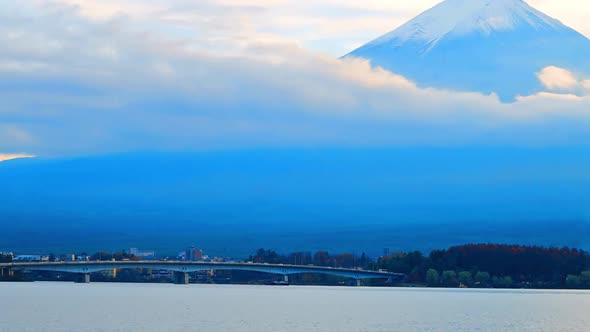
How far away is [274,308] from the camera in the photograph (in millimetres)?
125312

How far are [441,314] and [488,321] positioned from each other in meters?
10.7

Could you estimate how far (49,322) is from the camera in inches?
3656

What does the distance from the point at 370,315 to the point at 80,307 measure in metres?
29.6

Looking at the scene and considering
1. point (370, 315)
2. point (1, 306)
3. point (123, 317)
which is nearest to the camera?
point (123, 317)

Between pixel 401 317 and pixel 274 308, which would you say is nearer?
pixel 401 317

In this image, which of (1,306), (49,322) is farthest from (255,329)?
(1,306)

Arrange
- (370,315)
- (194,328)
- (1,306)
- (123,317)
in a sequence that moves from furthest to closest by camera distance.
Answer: (1,306)
(370,315)
(123,317)
(194,328)

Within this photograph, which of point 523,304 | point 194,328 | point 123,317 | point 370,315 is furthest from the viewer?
point 523,304

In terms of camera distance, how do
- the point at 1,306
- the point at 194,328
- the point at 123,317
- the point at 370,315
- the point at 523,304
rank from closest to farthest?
the point at 194,328 → the point at 123,317 → the point at 370,315 → the point at 1,306 → the point at 523,304

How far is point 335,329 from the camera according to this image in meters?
89.4

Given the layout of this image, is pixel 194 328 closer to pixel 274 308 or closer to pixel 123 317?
pixel 123 317

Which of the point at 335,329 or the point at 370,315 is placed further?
the point at 370,315

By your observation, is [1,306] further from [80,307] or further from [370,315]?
[370,315]

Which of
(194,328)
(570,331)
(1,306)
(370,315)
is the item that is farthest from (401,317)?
(1,306)
